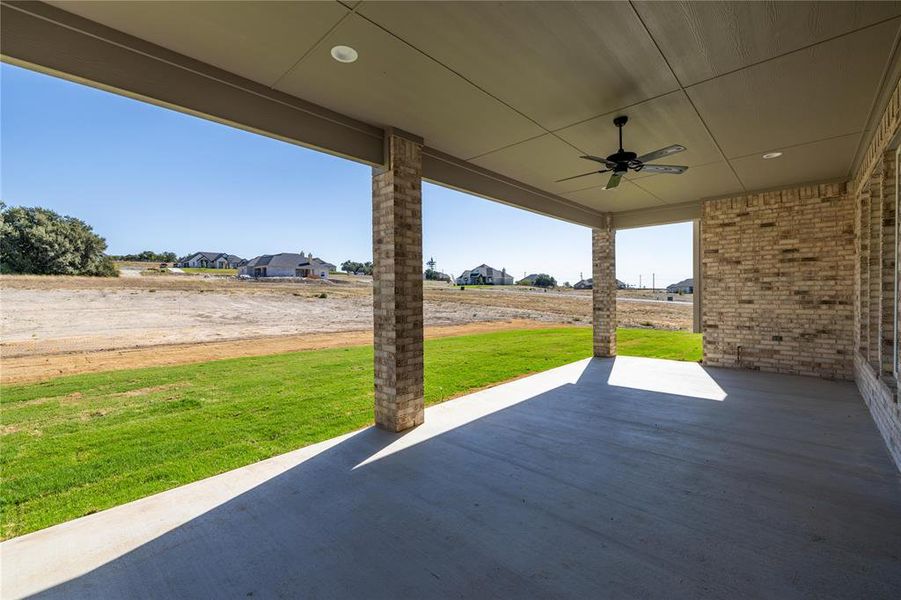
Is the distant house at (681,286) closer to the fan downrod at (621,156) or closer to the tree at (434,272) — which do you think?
the tree at (434,272)

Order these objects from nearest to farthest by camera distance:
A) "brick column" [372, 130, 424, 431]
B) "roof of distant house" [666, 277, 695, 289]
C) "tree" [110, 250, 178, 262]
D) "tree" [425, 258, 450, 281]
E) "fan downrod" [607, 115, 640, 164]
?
"fan downrod" [607, 115, 640, 164] < "brick column" [372, 130, 424, 431] < "tree" [110, 250, 178, 262] < "roof of distant house" [666, 277, 695, 289] < "tree" [425, 258, 450, 281]

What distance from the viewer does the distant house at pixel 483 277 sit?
66500 millimetres

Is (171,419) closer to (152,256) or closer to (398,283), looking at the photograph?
(398,283)

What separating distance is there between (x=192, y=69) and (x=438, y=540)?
3712 millimetres

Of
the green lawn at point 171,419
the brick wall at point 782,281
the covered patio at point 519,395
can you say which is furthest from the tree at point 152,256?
the brick wall at point 782,281

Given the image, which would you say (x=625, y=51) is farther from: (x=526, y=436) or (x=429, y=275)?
(x=429, y=275)

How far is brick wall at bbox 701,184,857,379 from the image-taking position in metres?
5.93

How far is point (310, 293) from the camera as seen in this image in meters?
24.3

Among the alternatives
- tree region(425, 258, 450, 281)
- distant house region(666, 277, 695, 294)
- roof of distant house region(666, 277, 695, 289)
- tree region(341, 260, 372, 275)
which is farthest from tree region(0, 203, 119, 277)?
roof of distant house region(666, 277, 695, 289)

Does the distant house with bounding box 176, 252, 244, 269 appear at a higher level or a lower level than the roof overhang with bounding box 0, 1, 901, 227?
higher

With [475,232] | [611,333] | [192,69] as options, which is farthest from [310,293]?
[192,69]

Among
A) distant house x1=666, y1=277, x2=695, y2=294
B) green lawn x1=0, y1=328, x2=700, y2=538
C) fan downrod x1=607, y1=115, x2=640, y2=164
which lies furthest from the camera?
distant house x1=666, y1=277, x2=695, y2=294

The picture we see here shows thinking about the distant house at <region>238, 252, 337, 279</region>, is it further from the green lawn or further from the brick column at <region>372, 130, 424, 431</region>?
the brick column at <region>372, 130, 424, 431</region>

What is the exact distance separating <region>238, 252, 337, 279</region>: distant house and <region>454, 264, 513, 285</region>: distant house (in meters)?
27.9
